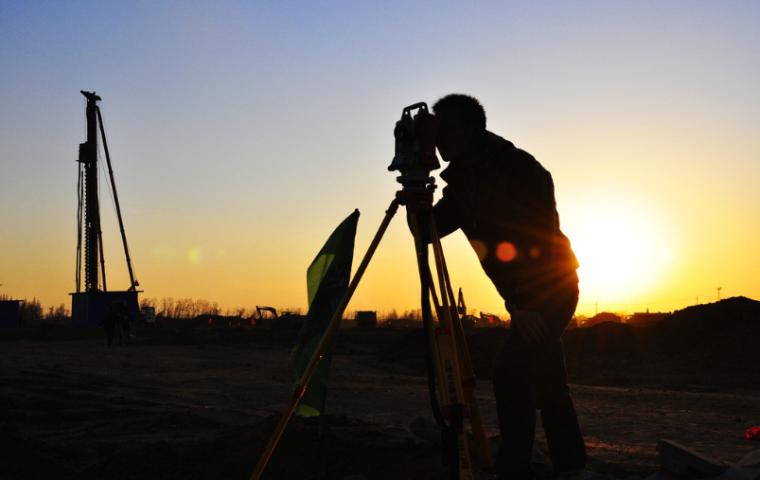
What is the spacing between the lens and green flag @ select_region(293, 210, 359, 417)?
170 inches

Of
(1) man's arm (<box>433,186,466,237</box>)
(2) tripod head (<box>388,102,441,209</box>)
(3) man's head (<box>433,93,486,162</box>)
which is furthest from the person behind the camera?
(1) man's arm (<box>433,186,466,237</box>)

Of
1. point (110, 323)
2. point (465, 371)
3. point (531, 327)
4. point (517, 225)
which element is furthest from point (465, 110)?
point (110, 323)

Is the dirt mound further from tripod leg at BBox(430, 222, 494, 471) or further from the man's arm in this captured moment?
tripod leg at BBox(430, 222, 494, 471)

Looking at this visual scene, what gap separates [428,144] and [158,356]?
19818 millimetres

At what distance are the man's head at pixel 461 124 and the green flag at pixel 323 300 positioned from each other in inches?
35.7

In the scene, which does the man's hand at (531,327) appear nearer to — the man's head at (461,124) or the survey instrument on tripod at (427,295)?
the survey instrument on tripod at (427,295)

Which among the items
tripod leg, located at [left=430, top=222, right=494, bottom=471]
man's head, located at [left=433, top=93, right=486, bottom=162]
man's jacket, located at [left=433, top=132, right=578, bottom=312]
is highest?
man's head, located at [left=433, top=93, right=486, bottom=162]

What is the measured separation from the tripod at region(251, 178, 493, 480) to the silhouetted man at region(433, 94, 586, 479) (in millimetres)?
195

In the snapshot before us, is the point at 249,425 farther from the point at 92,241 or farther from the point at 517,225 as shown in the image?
the point at 92,241

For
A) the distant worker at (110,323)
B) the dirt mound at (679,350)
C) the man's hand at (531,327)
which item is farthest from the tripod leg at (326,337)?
the distant worker at (110,323)

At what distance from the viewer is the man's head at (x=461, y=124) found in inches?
147

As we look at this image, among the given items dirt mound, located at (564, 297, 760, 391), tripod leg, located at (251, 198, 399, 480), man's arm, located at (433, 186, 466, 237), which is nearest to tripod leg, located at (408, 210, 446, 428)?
tripod leg, located at (251, 198, 399, 480)

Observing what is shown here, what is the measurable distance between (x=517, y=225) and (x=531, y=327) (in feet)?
1.85

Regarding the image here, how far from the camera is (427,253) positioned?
3.59 meters
